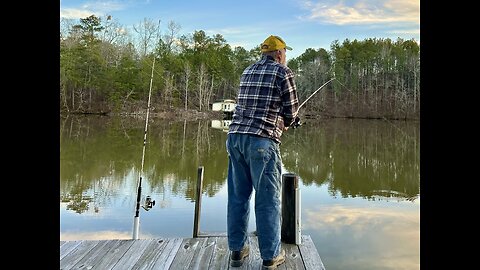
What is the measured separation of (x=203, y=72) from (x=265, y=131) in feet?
130

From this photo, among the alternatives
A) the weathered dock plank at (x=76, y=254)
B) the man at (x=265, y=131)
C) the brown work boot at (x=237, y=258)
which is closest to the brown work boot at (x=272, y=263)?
the man at (x=265, y=131)

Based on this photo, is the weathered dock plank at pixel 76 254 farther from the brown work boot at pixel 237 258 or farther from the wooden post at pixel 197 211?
the brown work boot at pixel 237 258

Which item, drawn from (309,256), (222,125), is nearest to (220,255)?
(309,256)

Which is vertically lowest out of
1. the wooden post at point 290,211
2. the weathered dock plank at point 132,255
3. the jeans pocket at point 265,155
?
the weathered dock plank at point 132,255

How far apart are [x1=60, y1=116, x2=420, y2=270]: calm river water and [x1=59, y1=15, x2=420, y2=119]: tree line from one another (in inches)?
875

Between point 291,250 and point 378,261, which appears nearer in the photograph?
point 291,250

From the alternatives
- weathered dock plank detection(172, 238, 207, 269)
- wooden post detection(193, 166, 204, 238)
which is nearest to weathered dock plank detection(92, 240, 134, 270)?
weathered dock plank detection(172, 238, 207, 269)

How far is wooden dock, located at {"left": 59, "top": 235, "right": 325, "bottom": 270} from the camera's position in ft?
9.43

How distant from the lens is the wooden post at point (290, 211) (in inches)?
132
